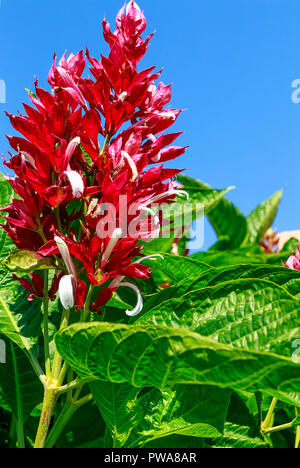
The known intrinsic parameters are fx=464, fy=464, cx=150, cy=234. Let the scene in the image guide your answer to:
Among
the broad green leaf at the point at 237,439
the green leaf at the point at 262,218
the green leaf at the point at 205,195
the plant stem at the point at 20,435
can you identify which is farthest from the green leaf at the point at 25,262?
the green leaf at the point at 262,218

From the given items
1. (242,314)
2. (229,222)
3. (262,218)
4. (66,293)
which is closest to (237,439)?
(242,314)

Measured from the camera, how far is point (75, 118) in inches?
37.1

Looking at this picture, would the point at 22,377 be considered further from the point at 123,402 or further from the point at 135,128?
the point at 135,128

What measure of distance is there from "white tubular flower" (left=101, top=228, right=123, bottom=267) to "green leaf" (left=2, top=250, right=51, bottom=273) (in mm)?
112

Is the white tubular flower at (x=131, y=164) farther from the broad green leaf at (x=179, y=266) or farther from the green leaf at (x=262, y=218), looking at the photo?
the green leaf at (x=262, y=218)

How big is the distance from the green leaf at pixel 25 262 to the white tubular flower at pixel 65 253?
53mm

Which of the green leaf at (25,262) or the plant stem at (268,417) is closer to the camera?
the green leaf at (25,262)

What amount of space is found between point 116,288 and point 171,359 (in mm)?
278

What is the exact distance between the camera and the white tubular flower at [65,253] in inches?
33.3

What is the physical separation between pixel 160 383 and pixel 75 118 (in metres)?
0.54

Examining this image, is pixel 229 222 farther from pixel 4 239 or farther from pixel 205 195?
pixel 4 239

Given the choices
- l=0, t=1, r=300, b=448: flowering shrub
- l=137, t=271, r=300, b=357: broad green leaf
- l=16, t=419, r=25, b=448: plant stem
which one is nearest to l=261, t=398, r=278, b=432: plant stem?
l=0, t=1, r=300, b=448: flowering shrub

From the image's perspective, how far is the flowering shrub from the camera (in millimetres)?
716
